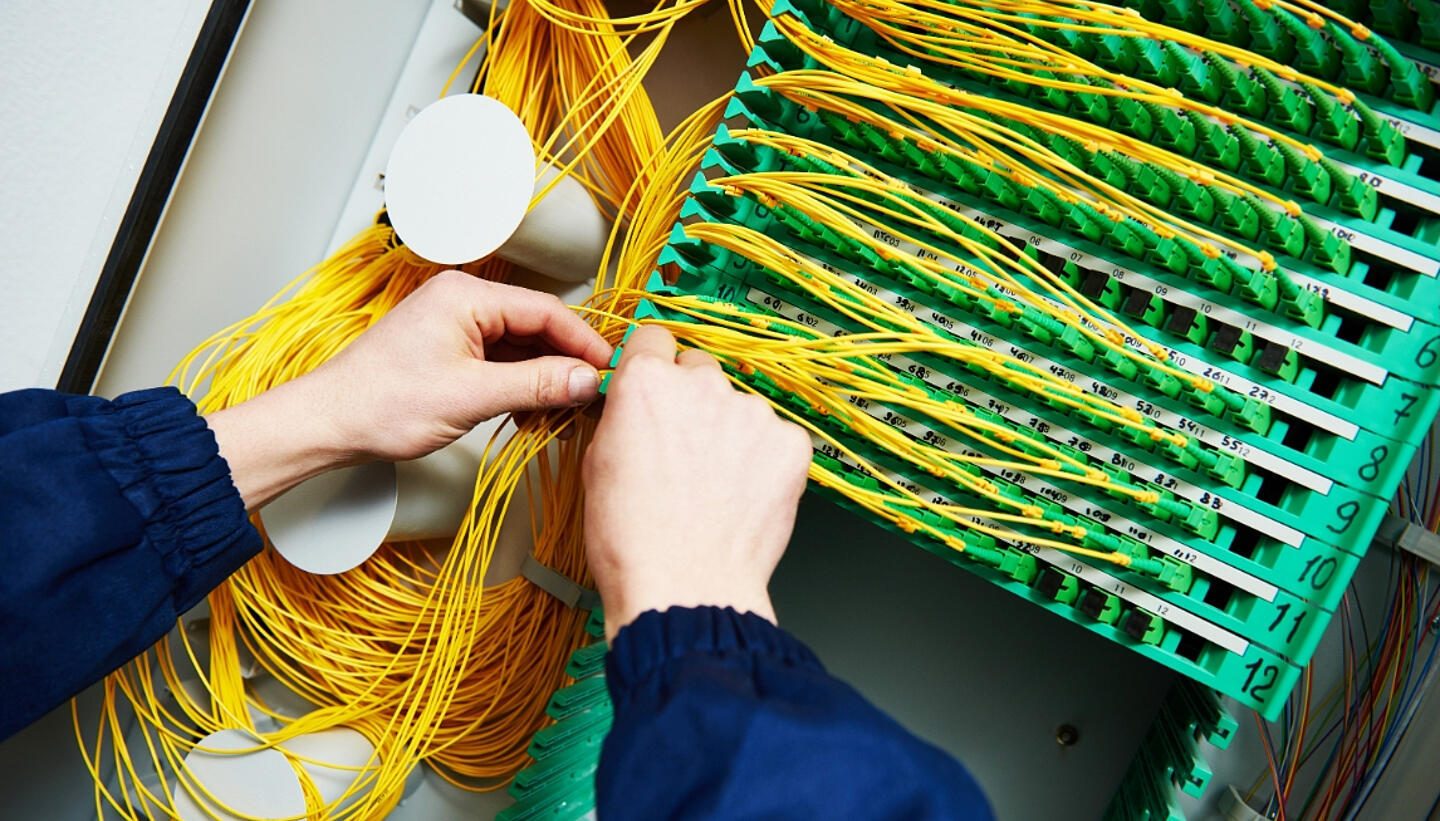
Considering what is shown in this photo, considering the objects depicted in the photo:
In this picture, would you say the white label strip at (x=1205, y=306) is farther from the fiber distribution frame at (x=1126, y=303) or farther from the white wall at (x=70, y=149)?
the white wall at (x=70, y=149)

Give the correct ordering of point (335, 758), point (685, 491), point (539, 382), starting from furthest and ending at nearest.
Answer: point (335, 758), point (539, 382), point (685, 491)

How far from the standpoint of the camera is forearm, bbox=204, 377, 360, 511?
3.37 feet

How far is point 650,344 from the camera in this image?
3.03ft

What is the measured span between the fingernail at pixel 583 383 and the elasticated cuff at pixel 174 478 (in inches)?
15.0

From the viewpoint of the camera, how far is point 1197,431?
884 mm

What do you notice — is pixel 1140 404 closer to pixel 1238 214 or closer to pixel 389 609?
pixel 1238 214

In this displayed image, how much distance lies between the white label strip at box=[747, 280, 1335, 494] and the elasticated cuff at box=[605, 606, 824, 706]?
403mm

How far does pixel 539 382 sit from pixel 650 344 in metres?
→ 0.16

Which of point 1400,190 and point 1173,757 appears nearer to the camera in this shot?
point 1400,190

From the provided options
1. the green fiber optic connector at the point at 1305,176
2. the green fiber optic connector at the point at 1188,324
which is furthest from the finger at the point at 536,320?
the green fiber optic connector at the point at 1305,176

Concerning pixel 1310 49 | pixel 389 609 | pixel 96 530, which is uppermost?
pixel 1310 49

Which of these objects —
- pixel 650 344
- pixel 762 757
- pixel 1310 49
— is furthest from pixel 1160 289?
pixel 762 757

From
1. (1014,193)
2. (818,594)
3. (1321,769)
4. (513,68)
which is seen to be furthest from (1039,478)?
(513,68)

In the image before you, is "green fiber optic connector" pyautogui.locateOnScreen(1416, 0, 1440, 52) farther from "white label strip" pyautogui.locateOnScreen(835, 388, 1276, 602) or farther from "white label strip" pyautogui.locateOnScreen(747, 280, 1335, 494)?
"white label strip" pyautogui.locateOnScreen(835, 388, 1276, 602)
